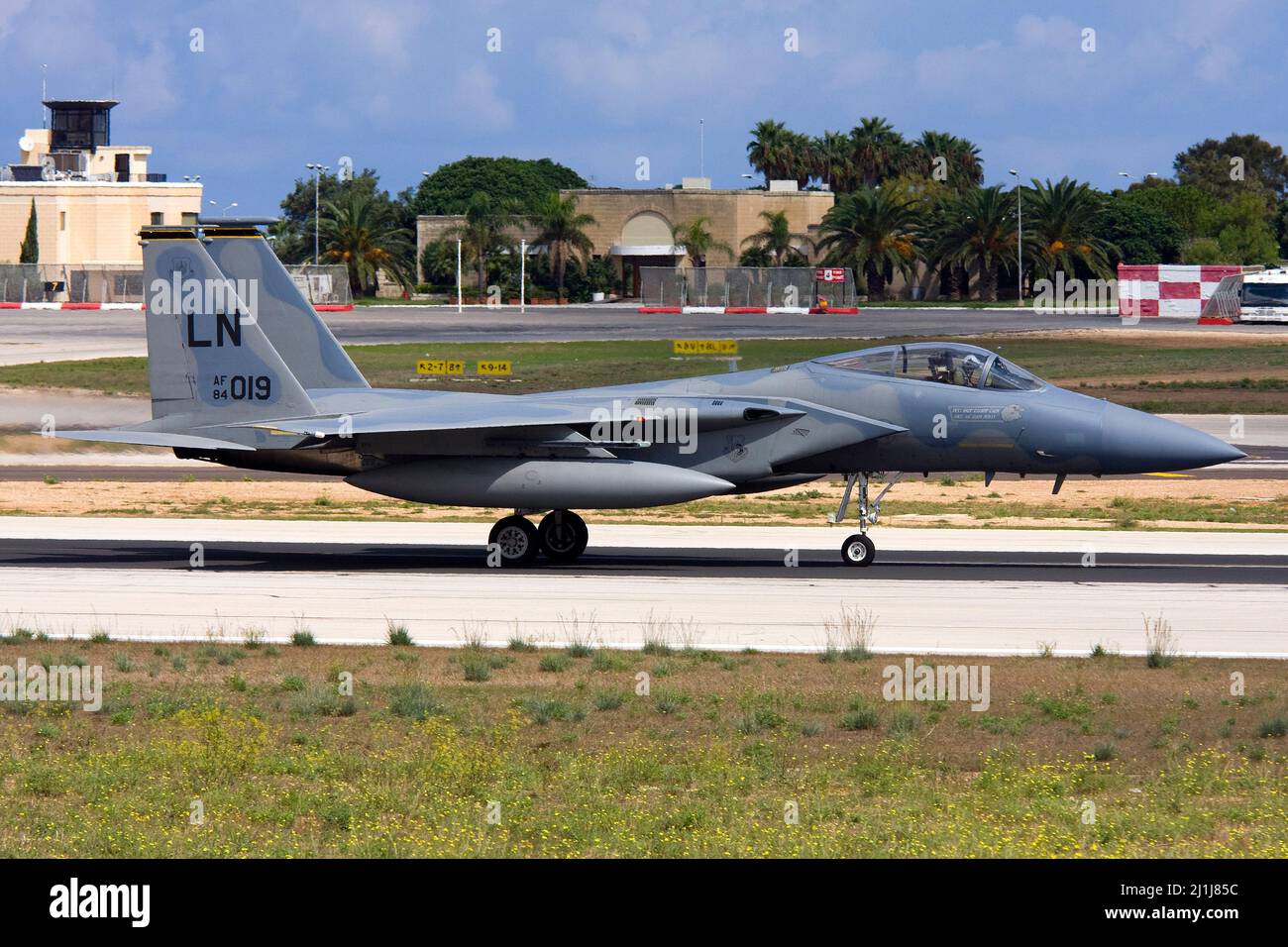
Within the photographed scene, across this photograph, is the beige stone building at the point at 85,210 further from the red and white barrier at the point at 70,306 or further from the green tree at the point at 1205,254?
the green tree at the point at 1205,254

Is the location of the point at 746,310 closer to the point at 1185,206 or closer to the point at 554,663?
the point at 1185,206

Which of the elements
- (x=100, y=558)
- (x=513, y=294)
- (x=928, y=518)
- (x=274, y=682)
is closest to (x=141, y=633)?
(x=274, y=682)

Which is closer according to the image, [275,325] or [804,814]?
[804,814]

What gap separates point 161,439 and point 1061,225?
332 ft

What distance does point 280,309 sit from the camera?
922 inches

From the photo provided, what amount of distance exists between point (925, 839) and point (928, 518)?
19534 mm

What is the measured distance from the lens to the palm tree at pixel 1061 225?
114m

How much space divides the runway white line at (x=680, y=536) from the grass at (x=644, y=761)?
9029 mm

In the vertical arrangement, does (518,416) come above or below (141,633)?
above

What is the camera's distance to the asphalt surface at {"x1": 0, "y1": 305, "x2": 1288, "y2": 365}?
67.4 metres

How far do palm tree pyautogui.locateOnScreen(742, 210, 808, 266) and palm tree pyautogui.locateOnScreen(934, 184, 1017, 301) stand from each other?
12037 mm

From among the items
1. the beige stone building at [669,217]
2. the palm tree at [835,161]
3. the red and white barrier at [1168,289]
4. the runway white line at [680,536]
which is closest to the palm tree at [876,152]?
the palm tree at [835,161]

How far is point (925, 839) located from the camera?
9422mm
